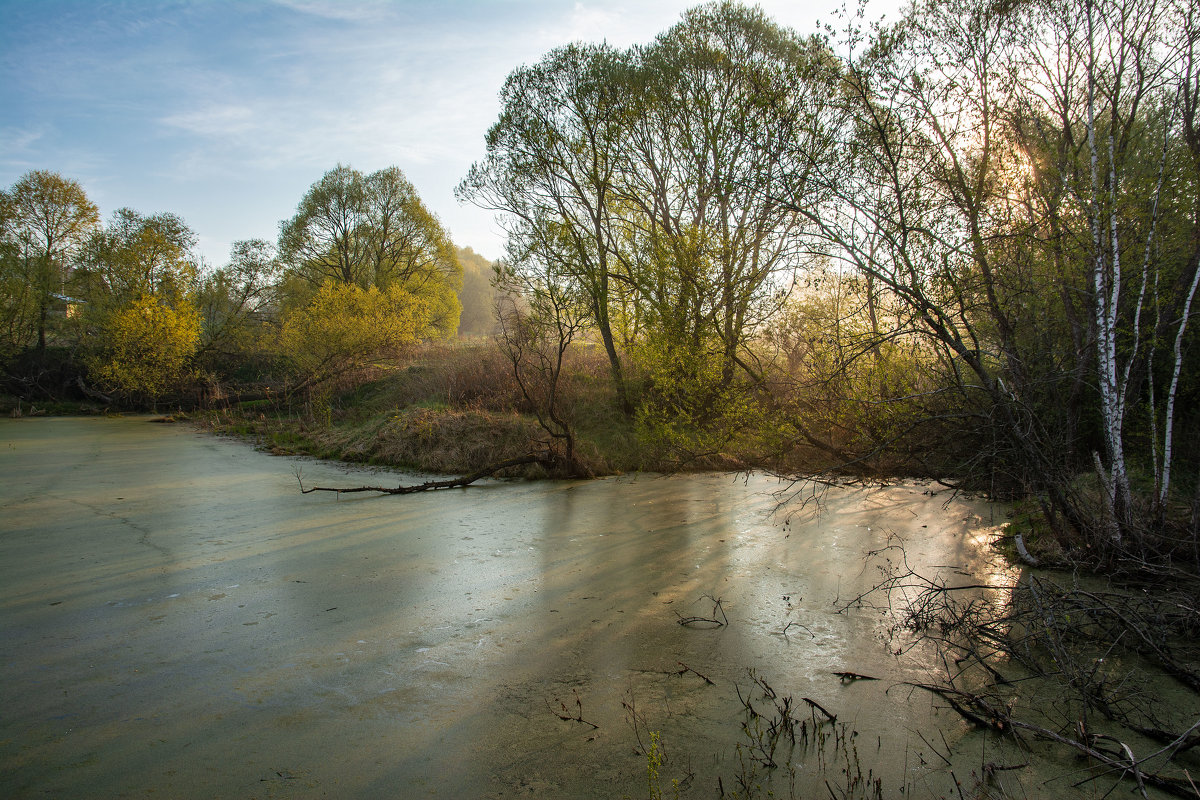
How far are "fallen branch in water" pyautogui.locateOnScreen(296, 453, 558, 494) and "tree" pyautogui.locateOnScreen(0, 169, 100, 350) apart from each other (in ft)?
63.7

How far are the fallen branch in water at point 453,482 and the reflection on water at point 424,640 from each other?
597mm

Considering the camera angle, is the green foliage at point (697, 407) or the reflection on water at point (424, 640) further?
the green foliage at point (697, 407)

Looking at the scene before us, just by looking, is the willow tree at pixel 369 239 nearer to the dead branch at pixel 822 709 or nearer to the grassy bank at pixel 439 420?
the grassy bank at pixel 439 420

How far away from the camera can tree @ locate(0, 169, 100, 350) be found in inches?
860

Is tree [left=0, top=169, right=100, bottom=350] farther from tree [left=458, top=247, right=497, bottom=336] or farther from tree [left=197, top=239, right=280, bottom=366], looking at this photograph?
tree [left=458, top=247, right=497, bottom=336]

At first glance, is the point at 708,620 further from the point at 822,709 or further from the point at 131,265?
the point at 131,265

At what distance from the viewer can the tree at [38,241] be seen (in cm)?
2184

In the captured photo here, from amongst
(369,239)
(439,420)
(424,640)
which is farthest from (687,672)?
(369,239)

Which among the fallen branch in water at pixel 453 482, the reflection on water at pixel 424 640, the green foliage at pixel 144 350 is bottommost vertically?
the reflection on water at pixel 424 640

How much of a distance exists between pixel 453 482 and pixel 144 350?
16823 millimetres

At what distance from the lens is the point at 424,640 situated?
4098 mm

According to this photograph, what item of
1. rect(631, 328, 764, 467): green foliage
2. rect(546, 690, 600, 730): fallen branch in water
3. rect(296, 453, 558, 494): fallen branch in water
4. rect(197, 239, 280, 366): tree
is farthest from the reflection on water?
rect(197, 239, 280, 366): tree

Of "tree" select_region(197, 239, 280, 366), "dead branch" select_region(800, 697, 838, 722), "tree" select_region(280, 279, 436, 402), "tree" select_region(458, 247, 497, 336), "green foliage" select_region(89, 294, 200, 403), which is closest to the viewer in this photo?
"dead branch" select_region(800, 697, 838, 722)

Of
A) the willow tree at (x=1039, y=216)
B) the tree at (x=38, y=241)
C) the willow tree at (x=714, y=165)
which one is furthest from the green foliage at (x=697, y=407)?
the tree at (x=38, y=241)
